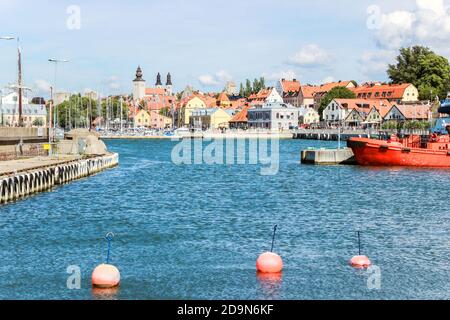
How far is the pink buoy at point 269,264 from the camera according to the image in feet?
87.1

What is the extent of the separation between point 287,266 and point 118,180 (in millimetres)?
41336

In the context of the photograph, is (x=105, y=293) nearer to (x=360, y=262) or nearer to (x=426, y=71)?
(x=360, y=262)

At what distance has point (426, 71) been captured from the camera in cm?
19350

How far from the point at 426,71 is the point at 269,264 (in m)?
176

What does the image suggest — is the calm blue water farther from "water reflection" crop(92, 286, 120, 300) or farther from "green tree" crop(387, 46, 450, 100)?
"green tree" crop(387, 46, 450, 100)

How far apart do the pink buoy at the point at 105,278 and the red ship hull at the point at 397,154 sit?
5588 centimetres

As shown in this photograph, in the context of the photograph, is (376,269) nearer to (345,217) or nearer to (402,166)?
(345,217)

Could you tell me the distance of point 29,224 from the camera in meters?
37.9

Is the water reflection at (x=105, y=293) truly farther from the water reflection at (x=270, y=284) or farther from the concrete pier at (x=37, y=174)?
the concrete pier at (x=37, y=174)

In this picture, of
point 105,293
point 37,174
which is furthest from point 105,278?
point 37,174

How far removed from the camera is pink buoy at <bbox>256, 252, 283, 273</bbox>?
26.6 metres

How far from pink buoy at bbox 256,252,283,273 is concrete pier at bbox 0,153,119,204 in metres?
22.3
